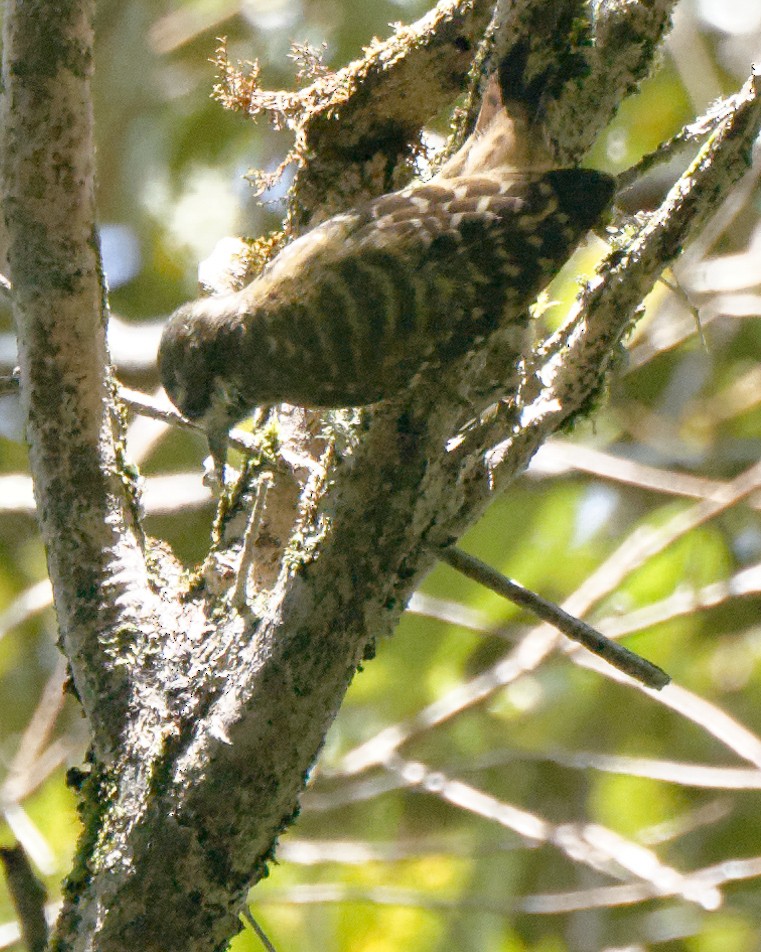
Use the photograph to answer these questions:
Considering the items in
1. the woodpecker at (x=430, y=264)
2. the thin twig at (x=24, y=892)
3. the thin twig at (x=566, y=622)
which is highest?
the woodpecker at (x=430, y=264)

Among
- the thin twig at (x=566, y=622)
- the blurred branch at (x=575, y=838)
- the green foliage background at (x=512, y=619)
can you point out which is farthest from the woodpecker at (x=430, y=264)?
the blurred branch at (x=575, y=838)

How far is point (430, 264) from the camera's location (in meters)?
2.54

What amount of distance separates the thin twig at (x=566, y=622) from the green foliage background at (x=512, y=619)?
6.07 feet

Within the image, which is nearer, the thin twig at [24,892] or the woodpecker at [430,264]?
the thin twig at [24,892]

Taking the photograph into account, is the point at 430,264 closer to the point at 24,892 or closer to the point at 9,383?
the point at 9,383

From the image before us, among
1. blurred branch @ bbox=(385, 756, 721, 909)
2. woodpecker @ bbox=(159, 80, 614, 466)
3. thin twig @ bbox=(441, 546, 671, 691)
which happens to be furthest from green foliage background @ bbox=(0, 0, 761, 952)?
thin twig @ bbox=(441, 546, 671, 691)

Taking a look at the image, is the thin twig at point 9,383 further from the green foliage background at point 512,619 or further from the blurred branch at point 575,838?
the blurred branch at point 575,838

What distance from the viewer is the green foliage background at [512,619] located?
171 inches

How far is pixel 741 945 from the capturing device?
20.3 ft

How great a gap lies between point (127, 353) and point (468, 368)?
3410 millimetres

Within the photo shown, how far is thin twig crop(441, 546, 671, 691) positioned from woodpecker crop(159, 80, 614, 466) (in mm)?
364

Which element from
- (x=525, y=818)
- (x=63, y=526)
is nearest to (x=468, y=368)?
(x=63, y=526)

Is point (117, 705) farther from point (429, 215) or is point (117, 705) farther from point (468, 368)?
point (429, 215)

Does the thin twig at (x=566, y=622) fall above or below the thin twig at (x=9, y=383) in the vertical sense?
below
